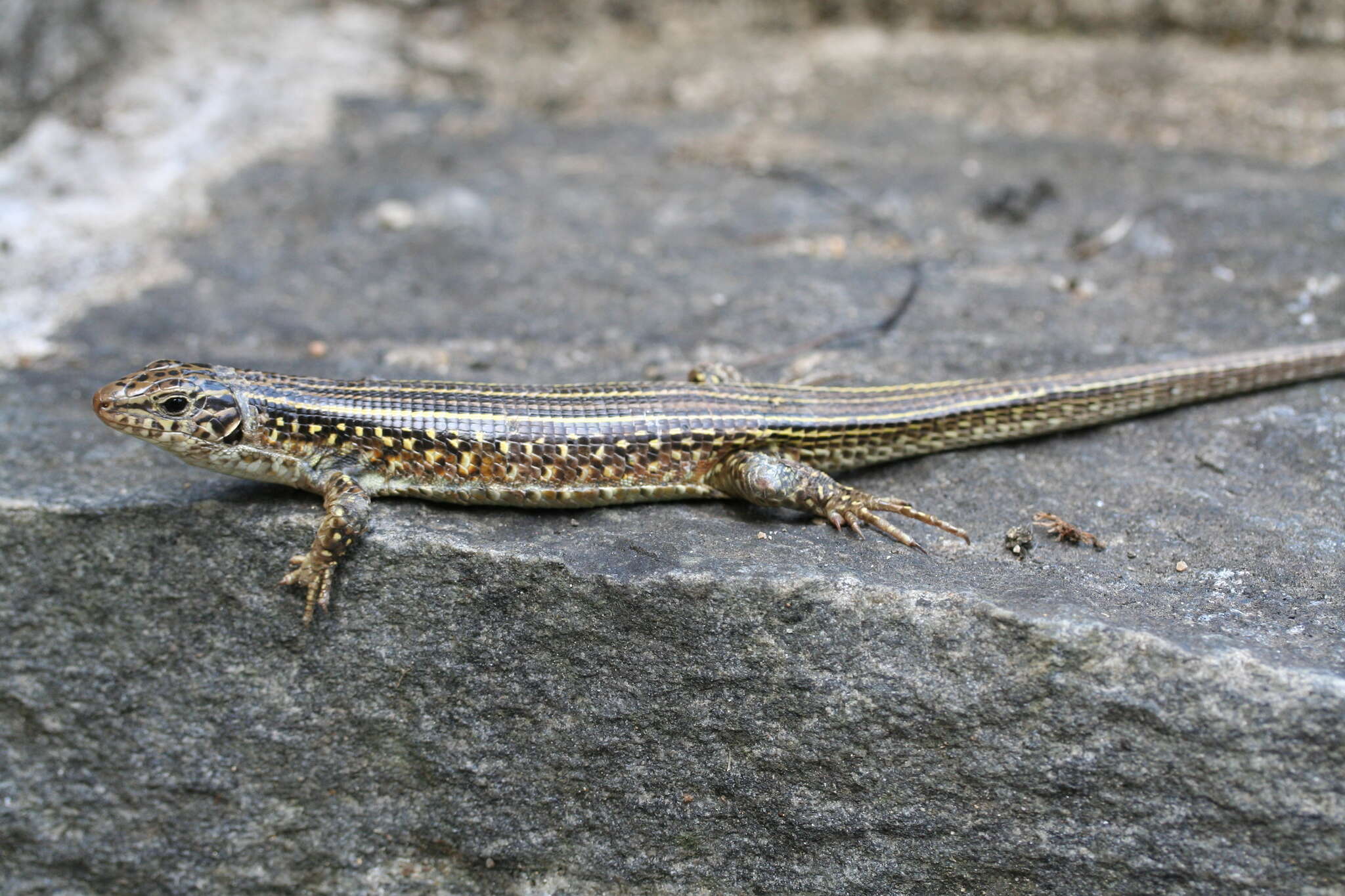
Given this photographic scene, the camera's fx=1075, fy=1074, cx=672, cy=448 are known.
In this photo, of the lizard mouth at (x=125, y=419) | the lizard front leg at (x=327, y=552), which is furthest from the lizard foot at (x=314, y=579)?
the lizard mouth at (x=125, y=419)

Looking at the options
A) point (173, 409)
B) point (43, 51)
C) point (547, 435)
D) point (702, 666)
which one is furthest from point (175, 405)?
point (43, 51)

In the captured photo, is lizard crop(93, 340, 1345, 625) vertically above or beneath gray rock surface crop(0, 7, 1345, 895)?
above

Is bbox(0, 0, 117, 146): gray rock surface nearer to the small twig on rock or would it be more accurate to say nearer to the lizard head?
the lizard head

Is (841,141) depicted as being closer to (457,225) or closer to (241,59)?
(457,225)

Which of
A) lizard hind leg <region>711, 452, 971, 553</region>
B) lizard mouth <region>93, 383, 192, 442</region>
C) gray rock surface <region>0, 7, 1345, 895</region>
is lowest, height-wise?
gray rock surface <region>0, 7, 1345, 895</region>

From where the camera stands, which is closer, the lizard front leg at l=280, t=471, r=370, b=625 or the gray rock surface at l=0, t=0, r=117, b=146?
the lizard front leg at l=280, t=471, r=370, b=625

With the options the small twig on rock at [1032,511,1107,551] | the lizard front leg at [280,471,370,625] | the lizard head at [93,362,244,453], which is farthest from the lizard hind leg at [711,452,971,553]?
the lizard head at [93,362,244,453]

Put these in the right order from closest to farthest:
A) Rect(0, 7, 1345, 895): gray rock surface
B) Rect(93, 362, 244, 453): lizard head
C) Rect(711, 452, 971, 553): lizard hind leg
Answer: Rect(0, 7, 1345, 895): gray rock surface, Rect(93, 362, 244, 453): lizard head, Rect(711, 452, 971, 553): lizard hind leg

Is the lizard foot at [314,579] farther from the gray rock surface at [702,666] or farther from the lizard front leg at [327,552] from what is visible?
the gray rock surface at [702,666]
